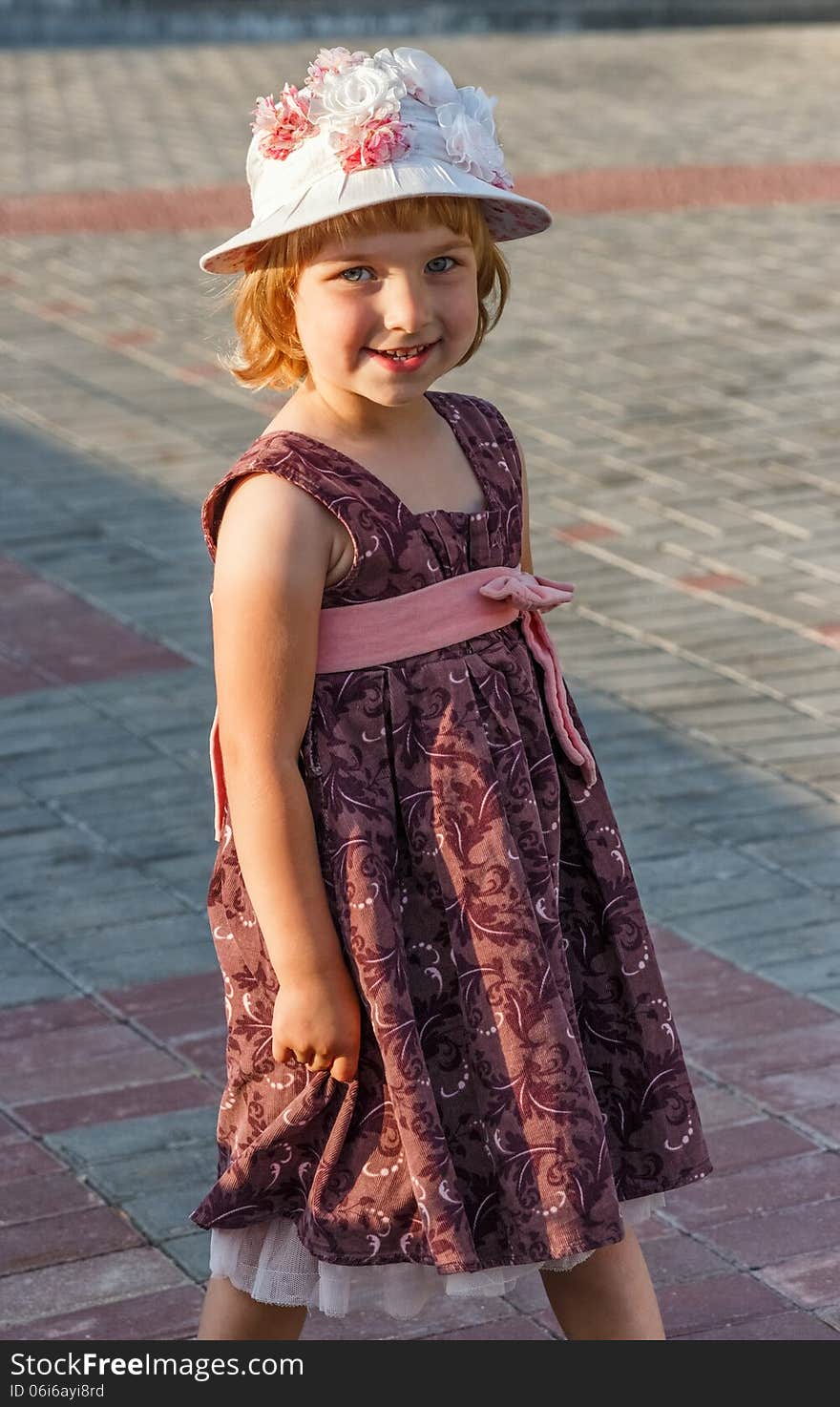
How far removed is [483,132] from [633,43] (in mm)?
17639

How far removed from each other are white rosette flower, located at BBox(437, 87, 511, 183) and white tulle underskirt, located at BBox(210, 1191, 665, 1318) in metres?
1.17

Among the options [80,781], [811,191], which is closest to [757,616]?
[80,781]

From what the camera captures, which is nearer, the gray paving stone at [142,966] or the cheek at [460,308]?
the cheek at [460,308]

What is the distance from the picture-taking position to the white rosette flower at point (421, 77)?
2.35 metres

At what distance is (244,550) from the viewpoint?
227cm

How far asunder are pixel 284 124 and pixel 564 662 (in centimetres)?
327

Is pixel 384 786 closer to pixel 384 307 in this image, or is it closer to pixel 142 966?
pixel 384 307

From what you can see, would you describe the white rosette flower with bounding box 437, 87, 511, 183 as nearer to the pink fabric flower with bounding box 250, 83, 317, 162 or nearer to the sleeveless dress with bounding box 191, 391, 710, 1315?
the pink fabric flower with bounding box 250, 83, 317, 162

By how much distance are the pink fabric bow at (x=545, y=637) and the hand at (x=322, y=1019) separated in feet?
1.27

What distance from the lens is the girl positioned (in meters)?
2.27

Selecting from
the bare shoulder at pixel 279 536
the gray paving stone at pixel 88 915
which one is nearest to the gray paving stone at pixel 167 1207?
the gray paving stone at pixel 88 915

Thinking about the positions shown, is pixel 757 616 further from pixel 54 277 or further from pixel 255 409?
pixel 54 277

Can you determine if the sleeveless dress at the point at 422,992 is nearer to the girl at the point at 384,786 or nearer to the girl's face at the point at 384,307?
the girl at the point at 384,786

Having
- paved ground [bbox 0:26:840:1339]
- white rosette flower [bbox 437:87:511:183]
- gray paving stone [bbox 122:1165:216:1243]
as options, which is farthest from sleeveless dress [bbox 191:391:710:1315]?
gray paving stone [bbox 122:1165:216:1243]
